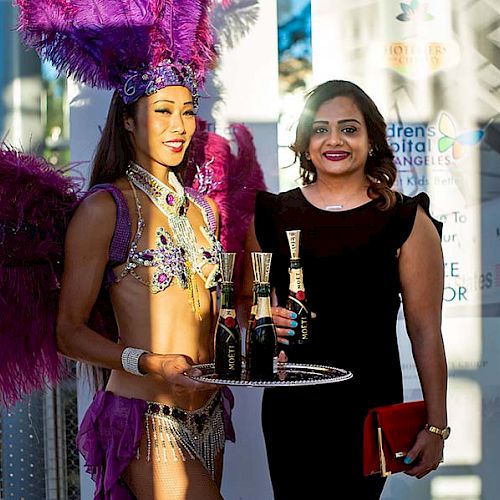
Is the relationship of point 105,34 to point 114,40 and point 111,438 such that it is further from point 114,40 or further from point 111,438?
point 111,438

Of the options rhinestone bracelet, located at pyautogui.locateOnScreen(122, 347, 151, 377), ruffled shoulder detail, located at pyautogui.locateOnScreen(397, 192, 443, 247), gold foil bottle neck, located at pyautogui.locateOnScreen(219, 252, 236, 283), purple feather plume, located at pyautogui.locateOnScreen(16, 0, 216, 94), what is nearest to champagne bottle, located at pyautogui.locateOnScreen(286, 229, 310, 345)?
gold foil bottle neck, located at pyautogui.locateOnScreen(219, 252, 236, 283)

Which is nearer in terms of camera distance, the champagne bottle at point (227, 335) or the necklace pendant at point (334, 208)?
the champagne bottle at point (227, 335)

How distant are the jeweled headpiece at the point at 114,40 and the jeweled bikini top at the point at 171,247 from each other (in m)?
0.29

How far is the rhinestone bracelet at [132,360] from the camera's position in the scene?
308 centimetres

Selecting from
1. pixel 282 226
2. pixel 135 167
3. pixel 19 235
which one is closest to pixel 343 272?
Answer: pixel 282 226

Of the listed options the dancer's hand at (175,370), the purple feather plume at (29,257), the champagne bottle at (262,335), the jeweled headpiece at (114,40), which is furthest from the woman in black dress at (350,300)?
the purple feather plume at (29,257)

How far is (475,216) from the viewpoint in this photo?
463 centimetres

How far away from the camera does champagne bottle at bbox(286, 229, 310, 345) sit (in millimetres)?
3232

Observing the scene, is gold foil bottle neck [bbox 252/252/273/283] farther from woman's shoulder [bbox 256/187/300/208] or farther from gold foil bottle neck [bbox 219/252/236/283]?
woman's shoulder [bbox 256/187/300/208]

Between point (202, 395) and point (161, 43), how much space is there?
1.12 metres

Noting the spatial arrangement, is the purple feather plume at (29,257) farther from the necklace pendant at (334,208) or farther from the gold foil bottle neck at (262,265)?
the necklace pendant at (334,208)

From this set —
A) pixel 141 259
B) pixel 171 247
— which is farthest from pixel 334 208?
pixel 141 259

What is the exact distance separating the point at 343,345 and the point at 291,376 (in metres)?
0.30

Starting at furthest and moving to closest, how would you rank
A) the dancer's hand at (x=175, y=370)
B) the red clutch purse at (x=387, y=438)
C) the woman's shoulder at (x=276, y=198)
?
the woman's shoulder at (x=276, y=198) → the red clutch purse at (x=387, y=438) → the dancer's hand at (x=175, y=370)
